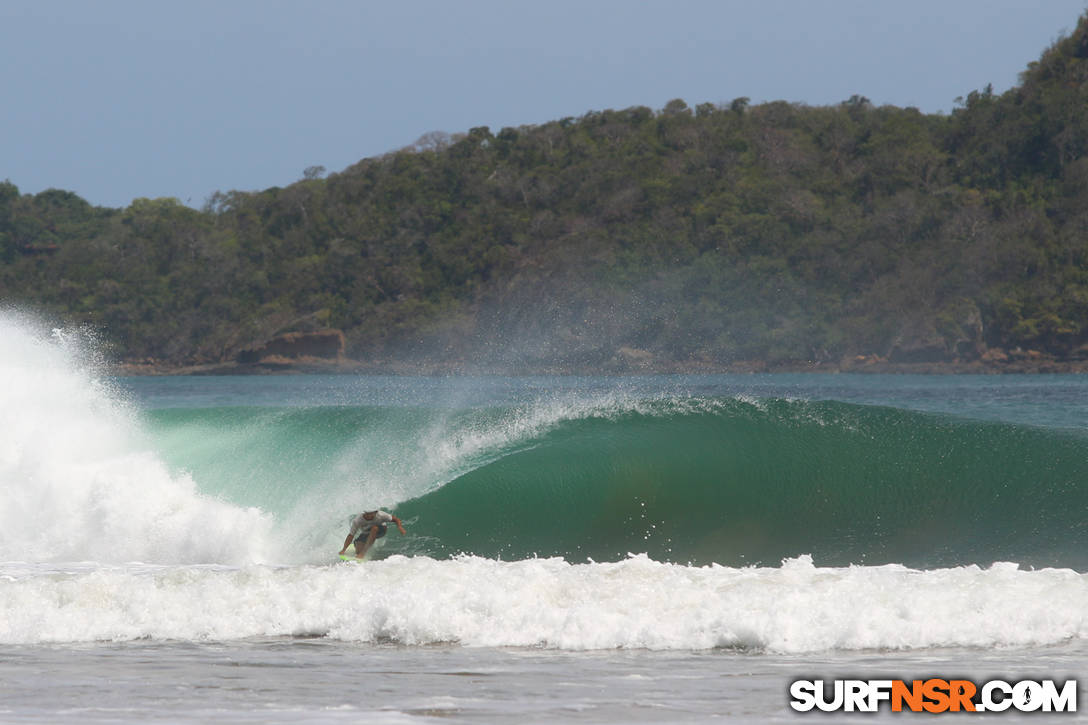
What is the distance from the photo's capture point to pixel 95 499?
41.4 ft

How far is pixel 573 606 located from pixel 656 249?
67.8 metres

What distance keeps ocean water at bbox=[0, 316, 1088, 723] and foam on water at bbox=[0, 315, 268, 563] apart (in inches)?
1.4

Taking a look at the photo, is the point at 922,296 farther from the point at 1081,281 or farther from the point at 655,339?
the point at 655,339

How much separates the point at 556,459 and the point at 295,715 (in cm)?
859

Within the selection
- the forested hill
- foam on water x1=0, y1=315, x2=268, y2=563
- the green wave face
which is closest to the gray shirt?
foam on water x1=0, y1=315, x2=268, y2=563

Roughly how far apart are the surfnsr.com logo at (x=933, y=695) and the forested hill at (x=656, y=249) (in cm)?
6023

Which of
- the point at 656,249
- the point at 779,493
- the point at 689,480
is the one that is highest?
the point at 656,249

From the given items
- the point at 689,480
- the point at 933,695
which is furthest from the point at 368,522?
the point at 933,695

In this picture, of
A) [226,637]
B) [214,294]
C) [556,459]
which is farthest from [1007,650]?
[214,294]

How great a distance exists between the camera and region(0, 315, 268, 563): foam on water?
11992 millimetres

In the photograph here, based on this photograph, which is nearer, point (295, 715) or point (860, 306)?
point (295, 715)

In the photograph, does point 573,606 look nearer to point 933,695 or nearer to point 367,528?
point 933,695

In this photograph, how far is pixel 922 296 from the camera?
218 feet

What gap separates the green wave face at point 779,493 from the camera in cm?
1218
